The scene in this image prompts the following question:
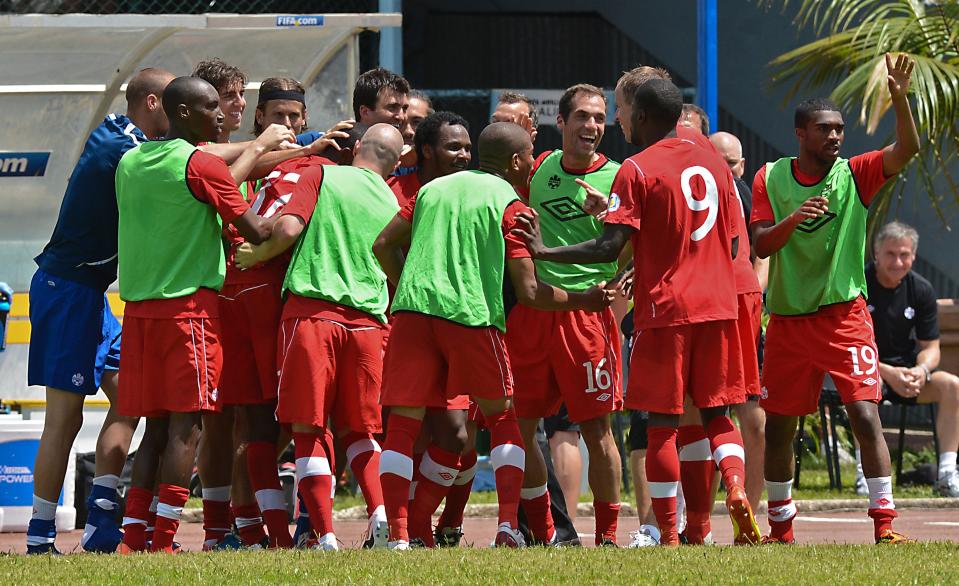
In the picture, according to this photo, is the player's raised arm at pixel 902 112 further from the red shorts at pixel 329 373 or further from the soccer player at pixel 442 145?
the red shorts at pixel 329 373

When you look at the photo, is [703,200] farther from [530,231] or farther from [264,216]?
[264,216]

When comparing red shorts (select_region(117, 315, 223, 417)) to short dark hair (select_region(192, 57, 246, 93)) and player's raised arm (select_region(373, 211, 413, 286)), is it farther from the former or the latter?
short dark hair (select_region(192, 57, 246, 93))

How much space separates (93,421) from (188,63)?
121 inches

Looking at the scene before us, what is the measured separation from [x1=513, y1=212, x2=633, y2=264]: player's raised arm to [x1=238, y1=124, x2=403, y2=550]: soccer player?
71 centimetres

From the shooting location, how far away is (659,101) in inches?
267

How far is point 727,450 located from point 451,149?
1.84 meters

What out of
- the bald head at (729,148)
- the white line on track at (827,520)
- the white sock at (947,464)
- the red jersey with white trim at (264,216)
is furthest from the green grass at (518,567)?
the white sock at (947,464)

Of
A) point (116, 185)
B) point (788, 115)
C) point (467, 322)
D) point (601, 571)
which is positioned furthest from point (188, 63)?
point (788, 115)

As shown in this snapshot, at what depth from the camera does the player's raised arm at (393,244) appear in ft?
22.1

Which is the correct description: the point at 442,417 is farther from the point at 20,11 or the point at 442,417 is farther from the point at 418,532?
the point at 20,11

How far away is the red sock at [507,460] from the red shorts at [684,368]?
1.74 ft

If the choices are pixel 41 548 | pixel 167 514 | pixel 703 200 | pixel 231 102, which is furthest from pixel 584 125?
pixel 41 548

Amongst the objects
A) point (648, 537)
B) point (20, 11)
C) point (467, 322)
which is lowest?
point (648, 537)

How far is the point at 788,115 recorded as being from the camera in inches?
720
